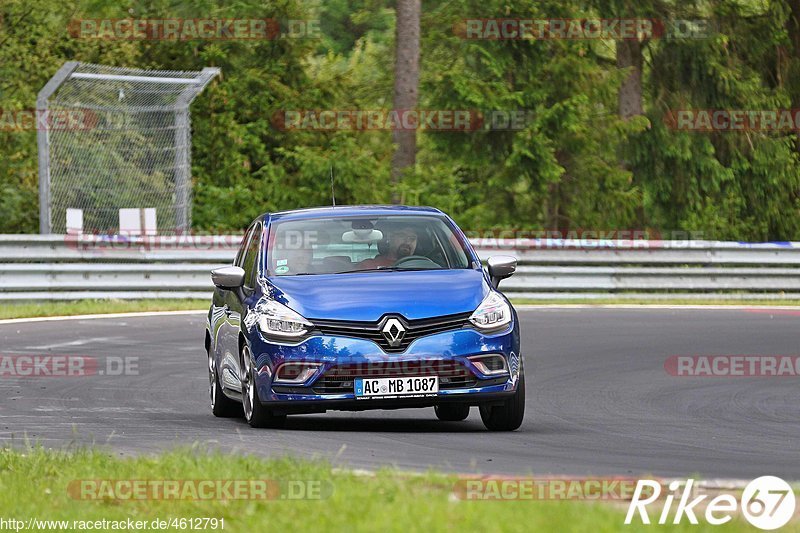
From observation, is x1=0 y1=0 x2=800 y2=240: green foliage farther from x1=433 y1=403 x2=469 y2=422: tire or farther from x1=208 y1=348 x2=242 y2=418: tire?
x1=433 y1=403 x2=469 y2=422: tire

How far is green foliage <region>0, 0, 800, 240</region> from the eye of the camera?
3384cm

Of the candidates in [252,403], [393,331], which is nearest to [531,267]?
[252,403]

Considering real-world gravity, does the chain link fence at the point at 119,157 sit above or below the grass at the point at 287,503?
below

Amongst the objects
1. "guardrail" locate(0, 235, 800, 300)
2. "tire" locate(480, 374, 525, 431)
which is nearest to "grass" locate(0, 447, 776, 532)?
"tire" locate(480, 374, 525, 431)

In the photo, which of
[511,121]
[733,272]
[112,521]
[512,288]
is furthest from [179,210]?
[112,521]

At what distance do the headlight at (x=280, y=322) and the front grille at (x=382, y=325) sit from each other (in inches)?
4.3

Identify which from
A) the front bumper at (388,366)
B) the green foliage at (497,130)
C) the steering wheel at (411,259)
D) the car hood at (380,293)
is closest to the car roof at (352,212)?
the steering wheel at (411,259)

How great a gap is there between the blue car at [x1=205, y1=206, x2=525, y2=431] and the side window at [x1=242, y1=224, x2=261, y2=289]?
70mm

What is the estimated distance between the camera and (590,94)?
3728 centimetres

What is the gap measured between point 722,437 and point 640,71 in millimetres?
29542

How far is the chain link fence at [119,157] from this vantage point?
83.7 ft

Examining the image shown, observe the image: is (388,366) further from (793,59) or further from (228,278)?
(793,59)

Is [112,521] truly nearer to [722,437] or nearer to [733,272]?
[722,437]

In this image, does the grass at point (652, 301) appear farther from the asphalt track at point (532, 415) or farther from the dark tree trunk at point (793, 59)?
the dark tree trunk at point (793, 59)
